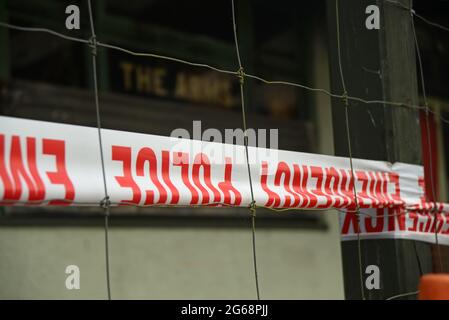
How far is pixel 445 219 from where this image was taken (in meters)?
3.54

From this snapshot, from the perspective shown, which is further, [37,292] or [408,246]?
[37,292]

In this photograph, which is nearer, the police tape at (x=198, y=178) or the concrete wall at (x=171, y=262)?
the police tape at (x=198, y=178)

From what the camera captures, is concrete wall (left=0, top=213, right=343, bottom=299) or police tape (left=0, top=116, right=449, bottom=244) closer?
police tape (left=0, top=116, right=449, bottom=244)

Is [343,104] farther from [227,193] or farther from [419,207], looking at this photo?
[227,193]

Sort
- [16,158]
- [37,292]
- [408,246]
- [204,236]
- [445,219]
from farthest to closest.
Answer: [204,236]
[37,292]
[445,219]
[408,246]
[16,158]

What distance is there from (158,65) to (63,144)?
4157mm

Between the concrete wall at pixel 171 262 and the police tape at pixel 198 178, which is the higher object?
the police tape at pixel 198 178

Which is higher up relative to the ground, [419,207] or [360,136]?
[360,136]

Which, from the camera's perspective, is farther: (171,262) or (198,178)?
(171,262)

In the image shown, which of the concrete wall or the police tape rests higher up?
the police tape

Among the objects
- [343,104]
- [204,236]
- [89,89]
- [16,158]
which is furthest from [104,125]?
[16,158]

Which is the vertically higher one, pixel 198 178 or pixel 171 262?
pixel 198 178

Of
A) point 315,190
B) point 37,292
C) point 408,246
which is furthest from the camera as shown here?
point 37,292

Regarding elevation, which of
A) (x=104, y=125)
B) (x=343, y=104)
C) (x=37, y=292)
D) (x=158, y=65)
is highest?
(x=158, y=65)
